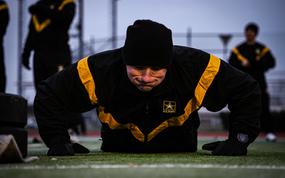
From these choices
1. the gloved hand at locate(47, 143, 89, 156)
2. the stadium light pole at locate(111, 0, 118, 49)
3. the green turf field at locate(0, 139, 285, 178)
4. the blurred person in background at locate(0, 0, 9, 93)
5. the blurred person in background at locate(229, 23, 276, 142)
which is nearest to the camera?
the green turf field at locate(0, 139, 285, 178)

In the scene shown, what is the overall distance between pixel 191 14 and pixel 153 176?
1164 cm

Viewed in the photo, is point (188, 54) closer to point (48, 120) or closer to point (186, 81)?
point (186, 81)

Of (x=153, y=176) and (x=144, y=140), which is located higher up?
(x=153, y=176)

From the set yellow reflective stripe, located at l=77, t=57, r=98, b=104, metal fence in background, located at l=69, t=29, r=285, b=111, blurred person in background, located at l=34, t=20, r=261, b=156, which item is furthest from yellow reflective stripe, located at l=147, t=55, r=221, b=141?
metal fence in background, located at l=69, t=29, r=285, b=111

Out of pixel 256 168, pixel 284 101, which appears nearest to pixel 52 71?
pixel 256 168

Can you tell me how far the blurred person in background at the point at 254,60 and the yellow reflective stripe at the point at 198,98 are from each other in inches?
216

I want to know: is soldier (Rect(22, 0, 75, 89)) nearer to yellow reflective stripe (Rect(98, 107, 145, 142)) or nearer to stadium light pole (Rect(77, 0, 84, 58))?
yellow reflective stripe (Rect(98, 107, 145, 142))

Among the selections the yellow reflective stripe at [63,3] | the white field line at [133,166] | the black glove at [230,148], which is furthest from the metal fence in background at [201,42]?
the white field line at [133,166]

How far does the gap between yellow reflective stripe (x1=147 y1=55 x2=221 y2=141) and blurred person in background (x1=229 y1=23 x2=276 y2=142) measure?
18.0 feet

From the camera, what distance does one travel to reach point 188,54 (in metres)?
5.07

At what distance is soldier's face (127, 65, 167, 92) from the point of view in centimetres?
456

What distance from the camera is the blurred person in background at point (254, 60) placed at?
10461 millimetres

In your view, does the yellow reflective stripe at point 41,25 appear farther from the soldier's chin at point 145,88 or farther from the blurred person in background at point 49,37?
the soldier's chin at point 145,88

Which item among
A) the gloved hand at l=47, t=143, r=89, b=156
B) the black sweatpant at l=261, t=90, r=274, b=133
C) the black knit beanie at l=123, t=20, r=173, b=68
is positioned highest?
the black knit beanie at l=123, t=20, r=173, b=68
